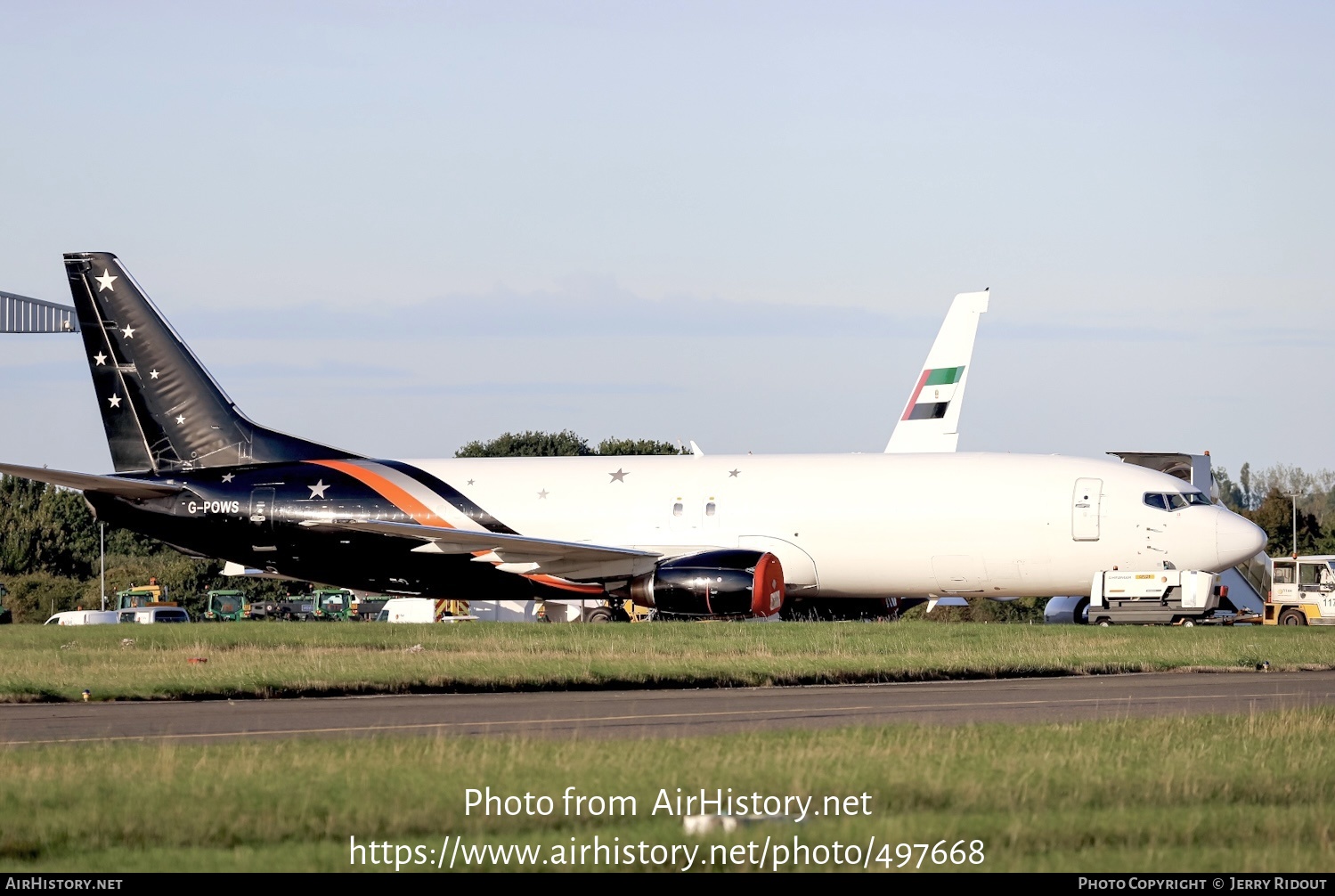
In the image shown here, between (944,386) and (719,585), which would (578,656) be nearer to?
(719,585)

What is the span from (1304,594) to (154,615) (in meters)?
36.3

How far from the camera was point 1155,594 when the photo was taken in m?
33.8

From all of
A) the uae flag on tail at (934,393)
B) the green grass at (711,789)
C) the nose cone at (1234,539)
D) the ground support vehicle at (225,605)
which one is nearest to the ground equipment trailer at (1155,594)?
the nose cone at (1234,539)

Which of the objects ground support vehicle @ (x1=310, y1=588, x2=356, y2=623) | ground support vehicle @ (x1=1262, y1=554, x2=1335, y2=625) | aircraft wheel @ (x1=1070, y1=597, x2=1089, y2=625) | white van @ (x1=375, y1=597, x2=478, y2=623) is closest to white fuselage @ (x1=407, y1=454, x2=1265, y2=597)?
aircraft wheel @ (x1=1070, y1=597, x2=1089, y2=625)

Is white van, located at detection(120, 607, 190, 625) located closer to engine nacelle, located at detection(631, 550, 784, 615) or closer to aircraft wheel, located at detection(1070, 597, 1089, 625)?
engine nacelle, located at detection(631, 550, 784, 615)

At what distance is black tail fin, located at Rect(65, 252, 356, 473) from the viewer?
39844mm

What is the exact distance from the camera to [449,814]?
1028 cm

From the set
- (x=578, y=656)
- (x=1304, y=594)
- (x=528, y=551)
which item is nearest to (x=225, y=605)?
(x=528, y=551)

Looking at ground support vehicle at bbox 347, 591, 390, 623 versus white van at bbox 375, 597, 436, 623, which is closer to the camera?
white van at bbox 375, 597, 436, 623

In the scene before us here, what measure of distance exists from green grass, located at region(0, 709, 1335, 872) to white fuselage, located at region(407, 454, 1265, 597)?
1906 centimetres

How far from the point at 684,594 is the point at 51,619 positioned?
29790 millimetres
